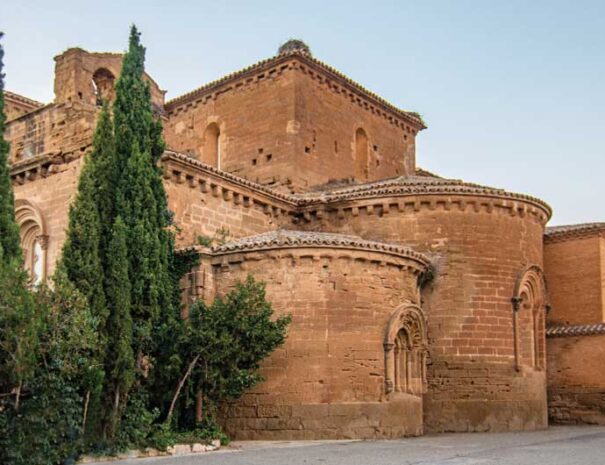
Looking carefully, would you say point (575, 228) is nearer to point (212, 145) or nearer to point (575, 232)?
point (575, 232)

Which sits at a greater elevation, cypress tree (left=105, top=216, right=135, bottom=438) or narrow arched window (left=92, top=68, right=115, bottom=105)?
narrow arched window (left=92, top=68, right=115, bottom=105)

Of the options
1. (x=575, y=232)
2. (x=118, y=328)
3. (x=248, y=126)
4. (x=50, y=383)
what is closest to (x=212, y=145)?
(x=248, y=126)

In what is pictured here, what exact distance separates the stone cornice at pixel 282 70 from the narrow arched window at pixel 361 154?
33.7 inches

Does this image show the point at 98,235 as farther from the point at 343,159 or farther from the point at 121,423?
the point at 343,159

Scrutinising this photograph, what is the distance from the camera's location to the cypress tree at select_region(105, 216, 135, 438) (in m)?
12.7

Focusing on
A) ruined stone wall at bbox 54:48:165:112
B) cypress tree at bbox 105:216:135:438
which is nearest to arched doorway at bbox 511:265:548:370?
cypress tree at bbox 105:216:135:438

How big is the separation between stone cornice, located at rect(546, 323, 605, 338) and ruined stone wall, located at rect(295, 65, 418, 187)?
6.67 meters

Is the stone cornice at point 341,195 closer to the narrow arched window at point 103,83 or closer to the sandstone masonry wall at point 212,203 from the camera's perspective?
the sandstone masonry wall at point 212,203

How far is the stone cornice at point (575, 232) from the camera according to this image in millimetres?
22438

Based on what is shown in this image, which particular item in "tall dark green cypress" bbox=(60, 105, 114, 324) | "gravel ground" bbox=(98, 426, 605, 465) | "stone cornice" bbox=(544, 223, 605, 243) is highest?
"stone cornice" bbox=(544, 223, 605, 243)

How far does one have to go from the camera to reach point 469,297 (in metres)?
18.2

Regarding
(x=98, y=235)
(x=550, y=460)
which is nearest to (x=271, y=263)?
(x=98, y=235)

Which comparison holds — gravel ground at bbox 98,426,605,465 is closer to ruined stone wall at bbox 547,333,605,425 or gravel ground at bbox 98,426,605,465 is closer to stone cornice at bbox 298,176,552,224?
ruined stone wall at bbox 547,333,605,425

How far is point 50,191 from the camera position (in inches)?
668
